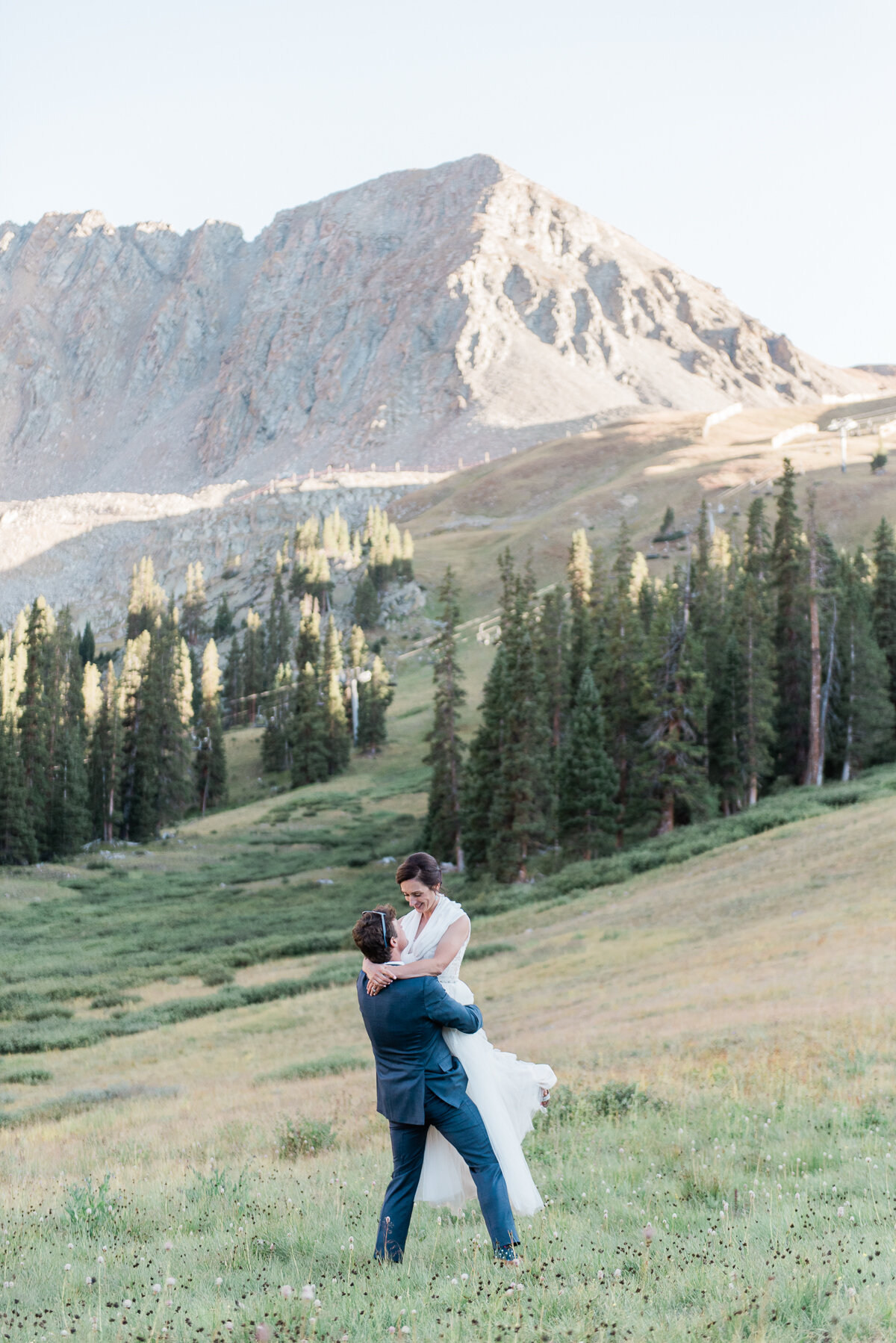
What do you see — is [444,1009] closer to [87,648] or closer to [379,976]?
[379,976]

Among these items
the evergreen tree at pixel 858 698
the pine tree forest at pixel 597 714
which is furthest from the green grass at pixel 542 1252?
the evergreen tree at pixel 858 698

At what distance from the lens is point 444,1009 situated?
5840mm

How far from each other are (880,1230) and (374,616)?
11843 cm

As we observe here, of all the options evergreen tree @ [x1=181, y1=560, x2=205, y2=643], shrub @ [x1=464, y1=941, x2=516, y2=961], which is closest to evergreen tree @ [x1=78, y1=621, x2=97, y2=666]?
evergreen tree @ [x1=181, y1=560, x2=205, y2=643]

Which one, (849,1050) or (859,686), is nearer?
(849,1050)

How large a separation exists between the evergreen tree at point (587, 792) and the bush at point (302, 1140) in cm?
3781

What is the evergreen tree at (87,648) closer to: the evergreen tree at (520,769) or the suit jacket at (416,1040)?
the evergreen tree at (520,769)

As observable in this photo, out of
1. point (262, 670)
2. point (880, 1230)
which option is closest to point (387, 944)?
point (880, 1230)

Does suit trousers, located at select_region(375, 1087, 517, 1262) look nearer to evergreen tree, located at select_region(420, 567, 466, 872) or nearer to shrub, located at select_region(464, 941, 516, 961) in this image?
shrub, located at select_region(464, 941, 516, 961)

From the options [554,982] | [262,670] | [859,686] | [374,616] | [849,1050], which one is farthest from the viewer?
[374,616]

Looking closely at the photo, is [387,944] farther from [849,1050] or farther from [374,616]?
[374,616]

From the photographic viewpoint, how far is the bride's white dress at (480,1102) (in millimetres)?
5918

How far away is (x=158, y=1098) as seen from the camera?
1767cm

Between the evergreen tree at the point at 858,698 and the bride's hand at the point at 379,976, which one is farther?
the evergreen tree at the point at 858,698
